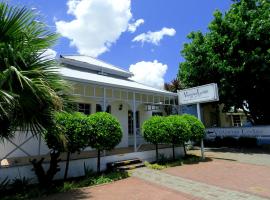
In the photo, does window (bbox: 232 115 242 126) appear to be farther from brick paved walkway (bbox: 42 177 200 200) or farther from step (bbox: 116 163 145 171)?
brick paved walkway (bbox: 42 177 200 200)

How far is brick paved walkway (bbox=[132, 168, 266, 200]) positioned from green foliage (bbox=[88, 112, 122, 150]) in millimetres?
1820

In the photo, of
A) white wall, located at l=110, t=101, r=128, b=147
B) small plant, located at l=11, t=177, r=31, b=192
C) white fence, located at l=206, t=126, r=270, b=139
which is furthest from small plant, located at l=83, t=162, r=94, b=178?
white fence, located at l=206, t=126, r=270, b=139

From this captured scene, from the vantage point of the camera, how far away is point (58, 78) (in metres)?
6.57

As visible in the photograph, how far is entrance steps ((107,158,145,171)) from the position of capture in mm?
10744

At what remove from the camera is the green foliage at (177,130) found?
472 inches

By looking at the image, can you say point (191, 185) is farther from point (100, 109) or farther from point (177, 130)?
point (100, 109)

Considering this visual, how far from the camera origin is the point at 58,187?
26.7 ft

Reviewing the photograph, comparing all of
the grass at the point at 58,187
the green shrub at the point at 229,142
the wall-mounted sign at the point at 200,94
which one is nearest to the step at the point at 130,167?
the grass at the point at 58,187

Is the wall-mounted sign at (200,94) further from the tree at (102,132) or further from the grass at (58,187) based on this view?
the grass at (58,187)

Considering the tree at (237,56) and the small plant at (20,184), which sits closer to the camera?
the small plant at (20,184)

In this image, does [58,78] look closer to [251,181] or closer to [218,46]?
[251,181]

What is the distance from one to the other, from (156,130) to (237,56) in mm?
9156

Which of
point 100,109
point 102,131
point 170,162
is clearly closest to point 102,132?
point 102,131

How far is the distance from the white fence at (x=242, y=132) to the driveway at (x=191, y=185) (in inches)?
285
